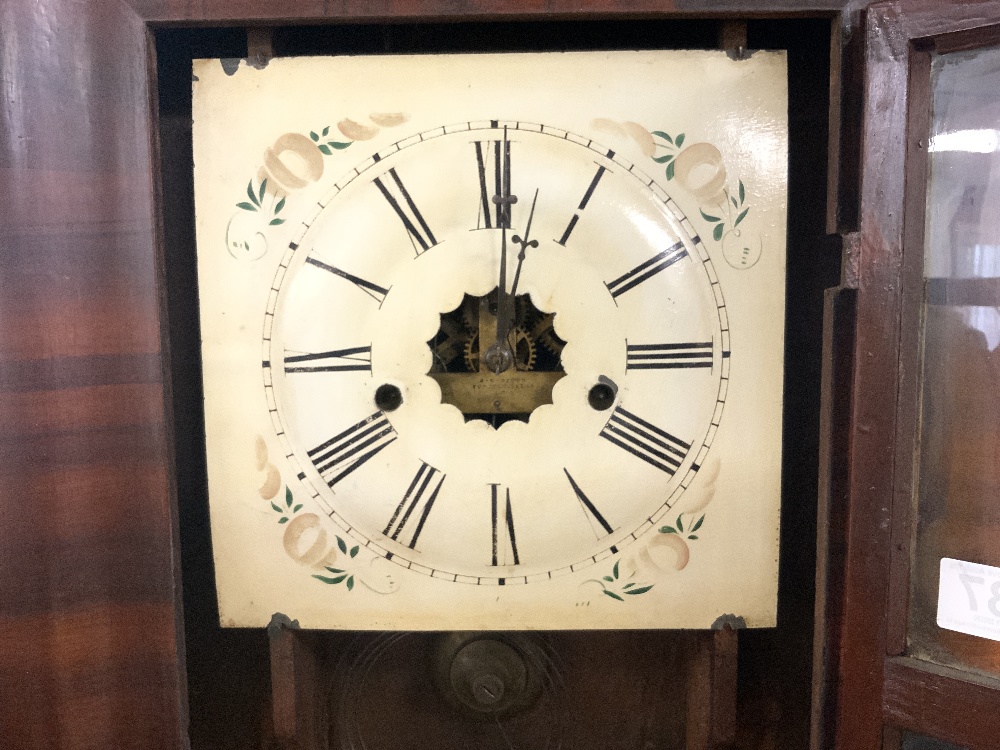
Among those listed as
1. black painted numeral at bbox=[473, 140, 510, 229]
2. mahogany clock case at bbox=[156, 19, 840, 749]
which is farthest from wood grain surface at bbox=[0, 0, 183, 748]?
black painted numeral at bbox=[473, 140, 510, 229]

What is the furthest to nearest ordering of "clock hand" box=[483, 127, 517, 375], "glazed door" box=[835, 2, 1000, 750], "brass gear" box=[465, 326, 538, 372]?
1. "brass gear" box=[465, 326, 538, 372]
2. "clock hand" box=[483, 127, 517, 375]
3. "glazed door" box=[835, 2, 1000, 750]

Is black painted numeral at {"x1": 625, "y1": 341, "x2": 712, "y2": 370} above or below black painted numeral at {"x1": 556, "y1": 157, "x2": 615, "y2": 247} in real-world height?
below

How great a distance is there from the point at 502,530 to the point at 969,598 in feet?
1.65

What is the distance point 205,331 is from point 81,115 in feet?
0.87

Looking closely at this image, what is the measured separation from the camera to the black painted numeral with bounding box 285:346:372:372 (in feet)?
2.99

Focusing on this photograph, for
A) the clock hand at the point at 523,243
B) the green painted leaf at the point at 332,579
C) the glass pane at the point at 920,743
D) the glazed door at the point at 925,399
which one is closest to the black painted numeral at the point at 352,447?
the green painted leaf at the point at 332,579

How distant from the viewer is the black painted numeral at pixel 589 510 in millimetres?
919

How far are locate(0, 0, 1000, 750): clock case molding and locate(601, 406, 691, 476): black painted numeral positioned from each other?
6.6 inches

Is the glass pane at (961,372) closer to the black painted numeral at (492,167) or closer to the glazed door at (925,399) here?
the glazed door at (925,399)

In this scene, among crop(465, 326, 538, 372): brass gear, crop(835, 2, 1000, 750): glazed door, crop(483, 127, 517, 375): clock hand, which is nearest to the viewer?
crop(835, 2, 1000, 750): glazed door

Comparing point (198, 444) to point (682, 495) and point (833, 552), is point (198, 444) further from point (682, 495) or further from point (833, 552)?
point (833, 552)

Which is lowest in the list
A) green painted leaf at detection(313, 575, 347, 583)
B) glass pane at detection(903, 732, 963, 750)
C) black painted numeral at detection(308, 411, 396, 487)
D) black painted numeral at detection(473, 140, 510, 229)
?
glass pane at detection(903, 732, 963, 750)

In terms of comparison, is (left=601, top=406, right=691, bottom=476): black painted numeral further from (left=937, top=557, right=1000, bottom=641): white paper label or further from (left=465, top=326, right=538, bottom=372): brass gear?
(left=937, top=557, right=1000, bottom=641): white paper label

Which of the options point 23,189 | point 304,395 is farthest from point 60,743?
point 23,189
